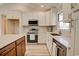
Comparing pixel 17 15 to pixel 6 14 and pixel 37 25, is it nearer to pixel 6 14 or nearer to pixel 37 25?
pixel 6 14

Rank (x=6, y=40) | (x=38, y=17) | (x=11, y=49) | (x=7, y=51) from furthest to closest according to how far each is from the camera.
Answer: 1. (x=38, y=17)
2. (x=6, y=40)
3. (x=11, y=49)
4. (x=7, y=51)

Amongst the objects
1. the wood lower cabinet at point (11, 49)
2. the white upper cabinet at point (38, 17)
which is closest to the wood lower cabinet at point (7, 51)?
the wood lower cabinet at point (11, 49)

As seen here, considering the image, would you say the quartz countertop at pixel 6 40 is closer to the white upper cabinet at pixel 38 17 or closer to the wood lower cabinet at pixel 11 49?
the wood lower cabinet at pixel 11 49

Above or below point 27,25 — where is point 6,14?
above

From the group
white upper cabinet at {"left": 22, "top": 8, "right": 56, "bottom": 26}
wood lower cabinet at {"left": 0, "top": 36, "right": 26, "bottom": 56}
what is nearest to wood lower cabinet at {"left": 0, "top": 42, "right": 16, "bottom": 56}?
wood lower cabinet at {"left": 0, "top": 36, "right": 26, "bottom": 56}

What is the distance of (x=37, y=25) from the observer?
23.4 ft

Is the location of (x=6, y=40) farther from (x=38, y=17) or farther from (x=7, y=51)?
(x=38, y=17)

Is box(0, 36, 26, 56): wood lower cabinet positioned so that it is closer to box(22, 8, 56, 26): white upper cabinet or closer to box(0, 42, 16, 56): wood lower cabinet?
box(0, 42, 16, 56): wood lower cabinet

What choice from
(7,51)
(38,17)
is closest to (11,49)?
(7,51)

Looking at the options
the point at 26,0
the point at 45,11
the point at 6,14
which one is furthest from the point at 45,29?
the point at 26,0

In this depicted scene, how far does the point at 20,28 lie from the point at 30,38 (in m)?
1.03

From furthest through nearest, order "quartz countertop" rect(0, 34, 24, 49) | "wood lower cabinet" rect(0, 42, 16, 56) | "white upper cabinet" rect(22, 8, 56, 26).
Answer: "white upper cabinet" rect(22, 8, 56, 26) → "quartz countertop" rect(0, 34, 24, 49) → "wood lower cabinet" rect(0, 42, 16, 56)

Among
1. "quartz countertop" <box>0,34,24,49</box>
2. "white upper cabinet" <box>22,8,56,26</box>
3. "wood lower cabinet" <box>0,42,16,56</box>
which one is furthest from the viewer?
"white upper cabinet" <box>22,8,56,26</box>

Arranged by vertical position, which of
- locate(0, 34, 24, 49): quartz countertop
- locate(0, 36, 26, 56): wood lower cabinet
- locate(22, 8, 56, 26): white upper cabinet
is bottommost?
locate(0, 36, 26, 56): wood lower cabinet
